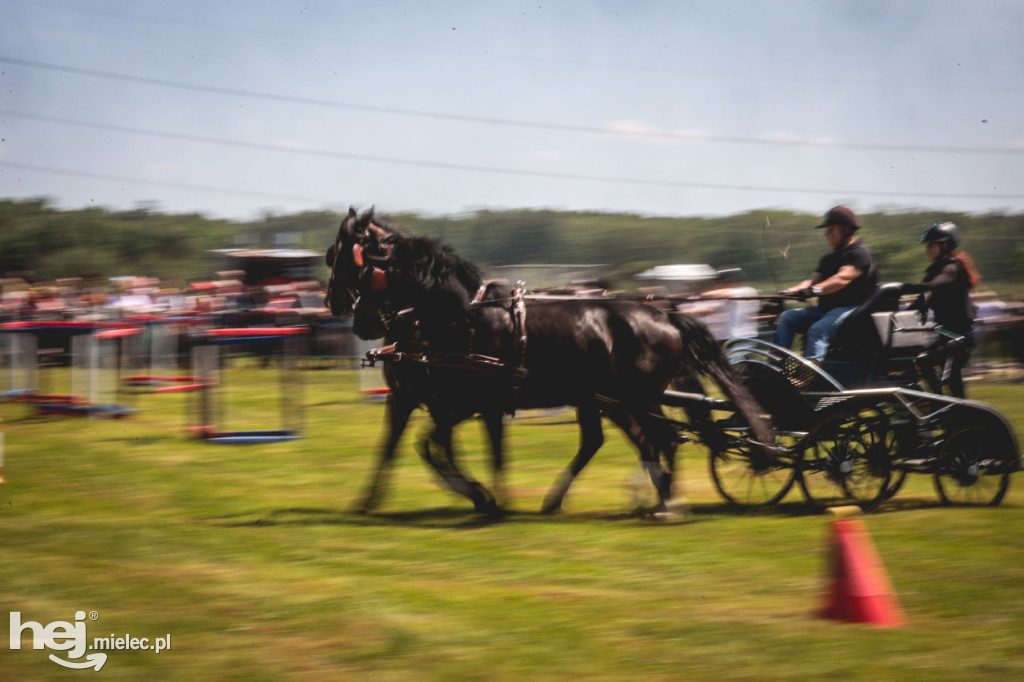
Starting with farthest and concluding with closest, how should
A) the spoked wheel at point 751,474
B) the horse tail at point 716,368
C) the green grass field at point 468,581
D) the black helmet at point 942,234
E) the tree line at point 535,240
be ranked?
1. the tree line at point 535,240
2. the black helmet at point 942,234
3. the spoked wheel at point 751,474
4. the horse tail at point 716,368
5. the green grass field at point 468,581

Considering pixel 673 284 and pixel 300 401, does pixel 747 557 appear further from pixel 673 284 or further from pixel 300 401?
pixel 673 284

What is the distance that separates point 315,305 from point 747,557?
15485 millimetres

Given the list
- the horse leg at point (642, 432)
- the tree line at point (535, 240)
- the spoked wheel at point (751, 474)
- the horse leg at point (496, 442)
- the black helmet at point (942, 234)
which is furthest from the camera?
the tree line at point (535, 240)

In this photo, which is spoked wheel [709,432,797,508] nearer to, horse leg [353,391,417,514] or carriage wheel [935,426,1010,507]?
carriage wheel [935,426,1010,507]

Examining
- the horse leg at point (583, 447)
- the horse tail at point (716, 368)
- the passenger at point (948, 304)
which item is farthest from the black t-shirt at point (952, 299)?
the horse leg at point (583, 447)

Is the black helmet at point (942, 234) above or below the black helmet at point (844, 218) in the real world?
below

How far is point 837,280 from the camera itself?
8.00 meters

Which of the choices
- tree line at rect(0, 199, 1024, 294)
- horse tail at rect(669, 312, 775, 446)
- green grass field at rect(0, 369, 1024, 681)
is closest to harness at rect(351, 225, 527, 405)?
green grass field at rect(0, 369, 1024, 681)

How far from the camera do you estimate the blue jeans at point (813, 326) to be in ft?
26.9

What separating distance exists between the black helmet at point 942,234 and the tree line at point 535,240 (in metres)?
11.4

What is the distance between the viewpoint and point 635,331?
26.7 feet

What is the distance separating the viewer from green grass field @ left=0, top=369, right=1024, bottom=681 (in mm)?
4605

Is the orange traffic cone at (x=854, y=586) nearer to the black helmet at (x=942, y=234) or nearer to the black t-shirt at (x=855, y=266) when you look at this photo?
the black t-shirt at (x=855, y=266)

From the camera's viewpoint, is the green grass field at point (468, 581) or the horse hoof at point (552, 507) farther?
the horse hoof at point (552, 507)
